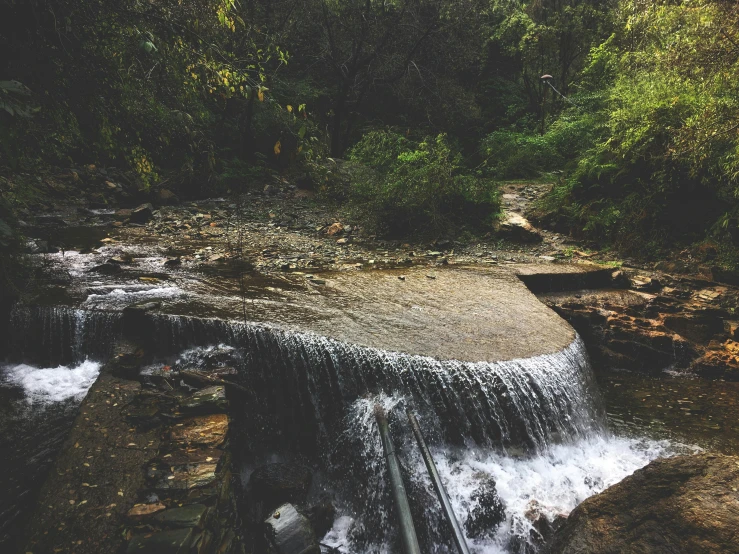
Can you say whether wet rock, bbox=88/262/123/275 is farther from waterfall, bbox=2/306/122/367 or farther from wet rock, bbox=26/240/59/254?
waterfall, bbox=2/306/122/367

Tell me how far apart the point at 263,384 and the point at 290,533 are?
183 cm

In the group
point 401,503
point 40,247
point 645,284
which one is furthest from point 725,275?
point 40,247

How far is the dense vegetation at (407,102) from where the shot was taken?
2717 mm

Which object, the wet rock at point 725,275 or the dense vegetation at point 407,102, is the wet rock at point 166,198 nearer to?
the dense vegetation at point 407,102

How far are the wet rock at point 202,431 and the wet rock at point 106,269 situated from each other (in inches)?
Answer: 166

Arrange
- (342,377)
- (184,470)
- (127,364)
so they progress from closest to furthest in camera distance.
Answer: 1. (184,470)
2. (127,364)
3. (342,377)

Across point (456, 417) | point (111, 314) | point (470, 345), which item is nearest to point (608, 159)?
point (470, 345)

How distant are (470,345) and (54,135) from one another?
4.83 metres

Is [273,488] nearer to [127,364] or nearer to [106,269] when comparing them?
[127,364]

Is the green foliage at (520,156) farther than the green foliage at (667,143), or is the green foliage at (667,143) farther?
the green foliage at (520,156)

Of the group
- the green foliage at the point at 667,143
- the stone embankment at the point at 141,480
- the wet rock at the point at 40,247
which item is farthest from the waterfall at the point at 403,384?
the green foliage at the point at 667,143

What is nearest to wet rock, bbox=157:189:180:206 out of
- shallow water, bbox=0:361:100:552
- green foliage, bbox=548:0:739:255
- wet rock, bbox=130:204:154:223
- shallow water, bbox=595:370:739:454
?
wet rock, bbox=130:204:154:223

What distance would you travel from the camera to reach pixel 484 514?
13.1 feet

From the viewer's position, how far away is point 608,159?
984 centimetres
